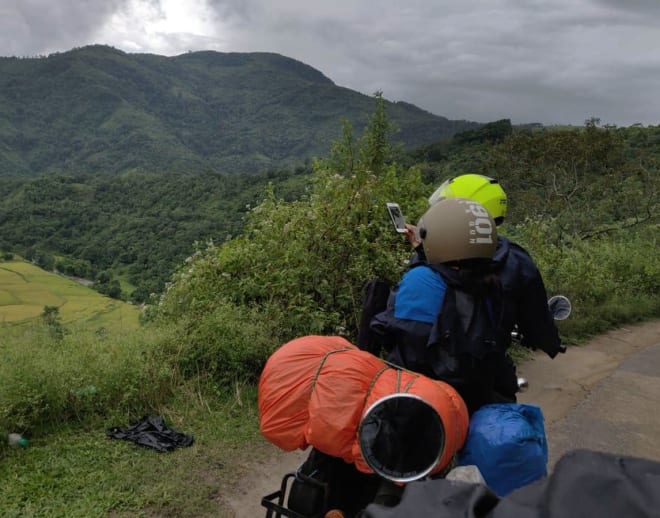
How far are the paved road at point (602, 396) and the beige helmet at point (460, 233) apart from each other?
9.82 ft

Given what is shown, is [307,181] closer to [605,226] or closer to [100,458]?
[100,458]

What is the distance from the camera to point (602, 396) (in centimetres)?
580

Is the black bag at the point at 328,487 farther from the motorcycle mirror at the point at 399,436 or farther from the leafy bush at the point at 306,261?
the leafy bush at the point at 306,261

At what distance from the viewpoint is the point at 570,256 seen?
977 centimetres

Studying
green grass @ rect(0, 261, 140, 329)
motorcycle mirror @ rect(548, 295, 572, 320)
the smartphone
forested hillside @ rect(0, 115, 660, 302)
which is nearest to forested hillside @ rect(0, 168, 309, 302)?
forested hillside @ rect(0, 115, 660, 302)

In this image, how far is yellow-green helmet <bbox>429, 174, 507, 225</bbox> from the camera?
9.19 ft

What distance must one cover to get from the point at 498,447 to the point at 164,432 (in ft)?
9.49

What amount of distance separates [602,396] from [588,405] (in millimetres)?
362

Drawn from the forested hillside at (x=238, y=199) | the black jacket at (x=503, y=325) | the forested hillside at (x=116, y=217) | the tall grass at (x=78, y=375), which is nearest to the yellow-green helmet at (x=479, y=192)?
the black jacket at (x=503, y=325)

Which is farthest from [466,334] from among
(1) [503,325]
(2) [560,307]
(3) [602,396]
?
(3) [602,396]

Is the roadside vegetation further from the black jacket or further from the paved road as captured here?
the black jacket

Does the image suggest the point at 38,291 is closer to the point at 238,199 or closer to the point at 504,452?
the point at 238,199

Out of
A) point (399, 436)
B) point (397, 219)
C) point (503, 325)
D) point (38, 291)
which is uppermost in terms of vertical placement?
point (397, 219)

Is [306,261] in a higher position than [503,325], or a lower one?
lower
